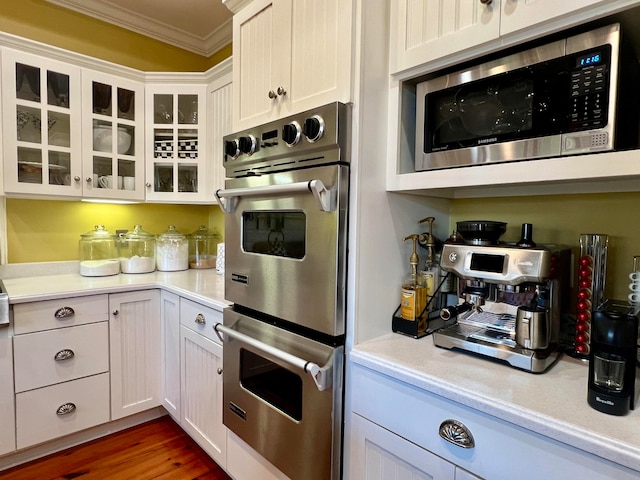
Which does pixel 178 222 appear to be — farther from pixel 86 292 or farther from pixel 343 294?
pixel 343 294

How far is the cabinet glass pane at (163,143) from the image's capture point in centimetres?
241

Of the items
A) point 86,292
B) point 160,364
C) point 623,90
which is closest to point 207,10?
point 86,292

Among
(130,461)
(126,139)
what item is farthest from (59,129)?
(130,461)

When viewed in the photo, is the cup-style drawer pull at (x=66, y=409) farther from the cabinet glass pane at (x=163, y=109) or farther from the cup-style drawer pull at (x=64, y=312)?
the cabinet glass pane at (x=163, y=109)

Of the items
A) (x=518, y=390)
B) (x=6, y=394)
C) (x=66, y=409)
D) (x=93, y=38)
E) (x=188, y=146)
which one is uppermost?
(x=93, y=38)

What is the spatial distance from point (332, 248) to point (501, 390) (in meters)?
0.56

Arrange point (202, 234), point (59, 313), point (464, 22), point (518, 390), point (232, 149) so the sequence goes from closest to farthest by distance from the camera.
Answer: point (518, 390) → point (464, 22) → point (232, 149) → point (59, 313) → point (202, 234)

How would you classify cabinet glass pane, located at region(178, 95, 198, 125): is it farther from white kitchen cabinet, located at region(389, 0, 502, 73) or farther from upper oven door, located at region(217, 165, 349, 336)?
white kitchen cabinet, located at region(389, 0, 502, 73)

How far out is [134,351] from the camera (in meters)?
2.05

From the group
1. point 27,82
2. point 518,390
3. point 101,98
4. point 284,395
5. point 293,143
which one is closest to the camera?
point 518,390

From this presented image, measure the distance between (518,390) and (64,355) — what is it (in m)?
2.07

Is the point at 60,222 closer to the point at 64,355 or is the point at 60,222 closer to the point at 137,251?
the point at 137,251

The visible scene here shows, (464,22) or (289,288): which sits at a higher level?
(464,22)

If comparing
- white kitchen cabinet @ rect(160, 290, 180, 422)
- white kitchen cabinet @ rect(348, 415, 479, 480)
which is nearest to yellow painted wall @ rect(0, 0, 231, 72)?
white kitchen cabinet @ rect(160, 290, 180, 422)
